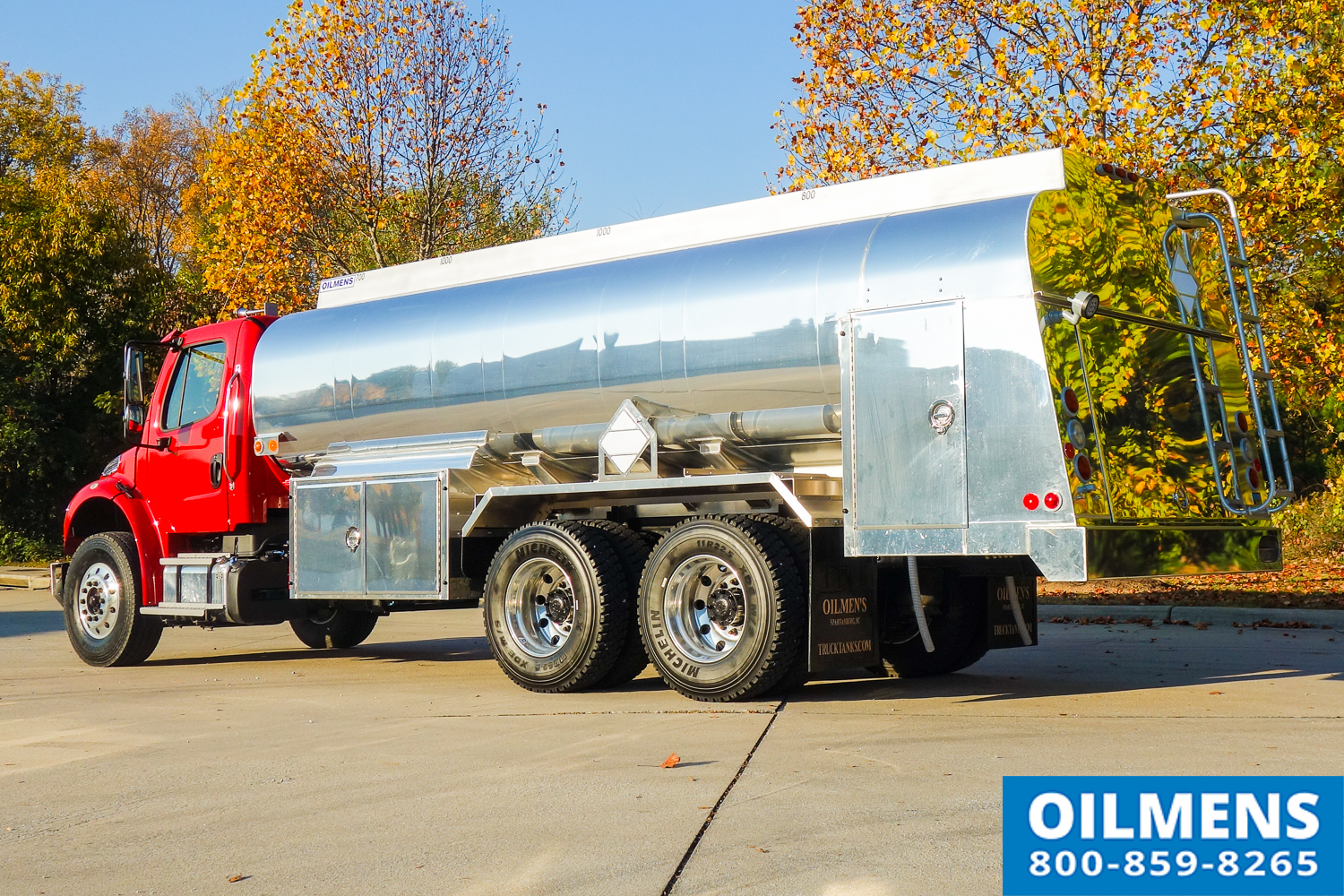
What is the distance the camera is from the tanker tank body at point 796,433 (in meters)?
7.77

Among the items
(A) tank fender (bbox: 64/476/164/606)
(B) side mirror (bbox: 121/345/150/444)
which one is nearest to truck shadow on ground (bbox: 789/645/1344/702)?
(A) tank fender (bbox: 64/476/164/606)

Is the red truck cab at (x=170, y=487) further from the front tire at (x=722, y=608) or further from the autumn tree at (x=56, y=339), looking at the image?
the autumn tree at (x=56, y=339)

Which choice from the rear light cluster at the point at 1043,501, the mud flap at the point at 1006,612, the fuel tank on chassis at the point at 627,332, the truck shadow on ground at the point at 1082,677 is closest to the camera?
the rear light cluster at the point at 1043,501

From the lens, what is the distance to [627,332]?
938cm

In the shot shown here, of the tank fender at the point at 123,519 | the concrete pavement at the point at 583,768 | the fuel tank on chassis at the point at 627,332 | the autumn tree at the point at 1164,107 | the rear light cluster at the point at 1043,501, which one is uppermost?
the autumn tree at the point at 1164,107

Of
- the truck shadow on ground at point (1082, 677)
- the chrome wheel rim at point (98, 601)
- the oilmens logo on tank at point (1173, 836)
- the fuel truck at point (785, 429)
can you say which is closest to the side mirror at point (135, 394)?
the chrome wheel rim at point (98, 601)

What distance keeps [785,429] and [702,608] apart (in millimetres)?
1232

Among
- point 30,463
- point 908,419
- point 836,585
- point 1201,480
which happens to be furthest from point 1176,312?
point 30,463

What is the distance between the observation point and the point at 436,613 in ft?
61.3

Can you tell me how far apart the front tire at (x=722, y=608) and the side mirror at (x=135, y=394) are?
5.98m

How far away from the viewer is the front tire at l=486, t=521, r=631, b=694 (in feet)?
30.0

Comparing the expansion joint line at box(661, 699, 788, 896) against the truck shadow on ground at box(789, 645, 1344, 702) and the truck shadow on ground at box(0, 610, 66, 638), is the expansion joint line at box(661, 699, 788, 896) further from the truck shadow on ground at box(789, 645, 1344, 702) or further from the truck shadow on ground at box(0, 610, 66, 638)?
the truck shadow on ground at box(0, 610, 66, 638)

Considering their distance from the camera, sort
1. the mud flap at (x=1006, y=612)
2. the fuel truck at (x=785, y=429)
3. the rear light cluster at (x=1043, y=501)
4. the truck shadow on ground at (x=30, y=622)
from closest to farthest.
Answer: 1. the rear light cluster at (x=1043, y=501)
2. the fuel truck at (x=785, y=429)
3. the mud flap at (x=1006, y=612)
4. the truck shadow on ground at (x=30, y=622)

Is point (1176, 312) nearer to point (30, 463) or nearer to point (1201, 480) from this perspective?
point (1201, 480)
